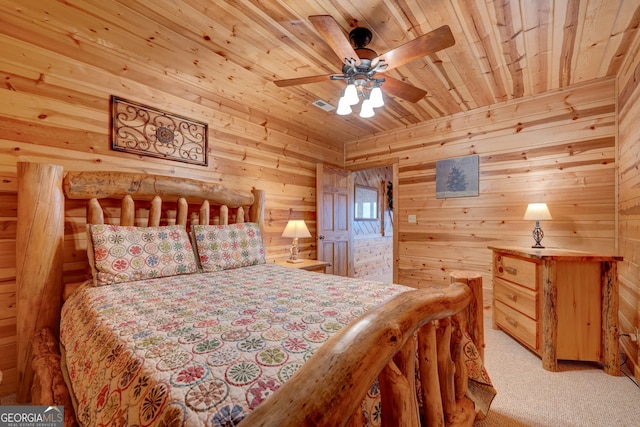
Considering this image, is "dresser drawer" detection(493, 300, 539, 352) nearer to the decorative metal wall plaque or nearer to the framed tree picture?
the framed tree picture

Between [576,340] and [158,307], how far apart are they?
2835 mm

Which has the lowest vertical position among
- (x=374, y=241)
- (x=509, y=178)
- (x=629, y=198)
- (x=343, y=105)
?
(x=374, y=241)

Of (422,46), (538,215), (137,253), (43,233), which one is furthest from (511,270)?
(43,233)

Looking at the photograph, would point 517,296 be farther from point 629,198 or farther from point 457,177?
point 457,177

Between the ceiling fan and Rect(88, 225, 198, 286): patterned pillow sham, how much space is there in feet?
4.79

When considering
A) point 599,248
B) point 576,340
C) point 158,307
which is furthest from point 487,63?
point 158,307

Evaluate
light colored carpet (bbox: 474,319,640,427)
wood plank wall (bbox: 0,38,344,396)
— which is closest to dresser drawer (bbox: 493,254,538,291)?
light colored carpet (bbox: 474,319,640,427)

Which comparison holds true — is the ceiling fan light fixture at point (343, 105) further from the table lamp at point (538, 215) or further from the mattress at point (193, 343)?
the table lamp at point (538, 215)

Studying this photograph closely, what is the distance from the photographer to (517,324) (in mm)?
2395

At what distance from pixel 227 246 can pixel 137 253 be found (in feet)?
2.17

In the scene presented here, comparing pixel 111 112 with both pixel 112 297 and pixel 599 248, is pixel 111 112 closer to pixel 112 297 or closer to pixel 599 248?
pixel 112 297

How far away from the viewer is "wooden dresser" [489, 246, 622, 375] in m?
1.95

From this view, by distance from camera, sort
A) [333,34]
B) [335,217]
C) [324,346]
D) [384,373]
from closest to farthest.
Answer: [324,346]
[384,373]
[333,34]
[335,217]

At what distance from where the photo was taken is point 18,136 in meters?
1.84
